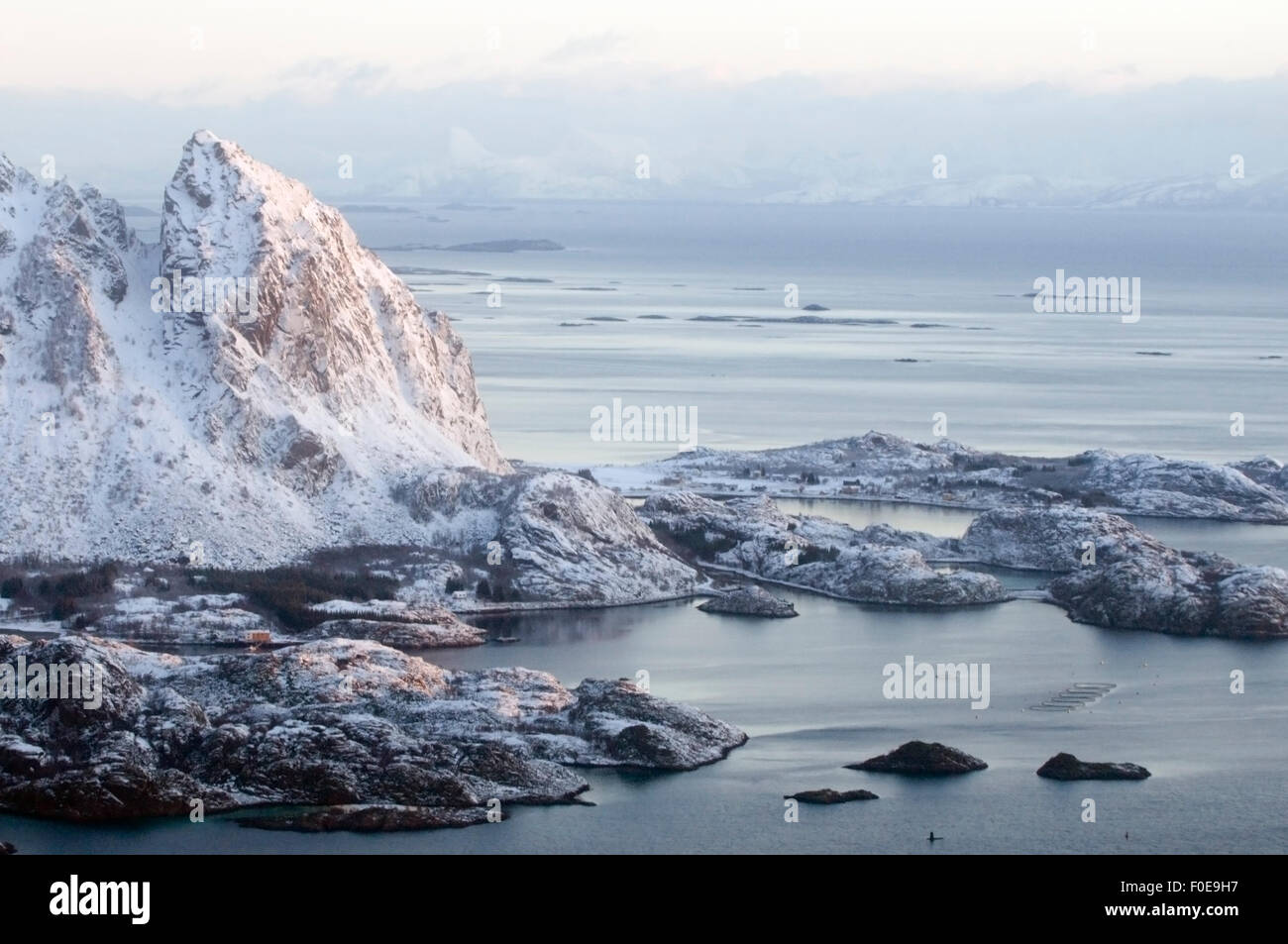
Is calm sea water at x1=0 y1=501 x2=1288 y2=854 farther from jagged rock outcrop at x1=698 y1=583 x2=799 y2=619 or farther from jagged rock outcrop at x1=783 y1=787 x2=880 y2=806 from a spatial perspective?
jagged rock outcrop at x1=698 y1=583 x2=799 y2=619

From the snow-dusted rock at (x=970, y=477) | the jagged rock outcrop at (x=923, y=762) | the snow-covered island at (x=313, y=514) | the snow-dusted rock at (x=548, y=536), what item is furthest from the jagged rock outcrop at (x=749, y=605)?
the jagged rock outcrop at (x=923, y=762)

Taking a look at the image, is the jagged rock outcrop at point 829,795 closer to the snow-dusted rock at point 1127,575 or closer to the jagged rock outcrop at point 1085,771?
the jagged rock outcrop at point 1085,771

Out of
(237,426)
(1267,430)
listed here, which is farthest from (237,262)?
(1267,430)

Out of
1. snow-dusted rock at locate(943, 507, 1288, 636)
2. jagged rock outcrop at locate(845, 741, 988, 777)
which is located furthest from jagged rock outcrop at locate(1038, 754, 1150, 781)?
snow-dusted rock at locate(943, 507, 1288, 636)

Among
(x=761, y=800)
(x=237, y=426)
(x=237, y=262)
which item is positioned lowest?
(x=761, y=800)

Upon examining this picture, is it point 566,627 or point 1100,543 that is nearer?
point 566,627

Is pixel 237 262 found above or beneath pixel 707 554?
above

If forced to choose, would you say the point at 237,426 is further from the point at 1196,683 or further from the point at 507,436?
the point at 507,436
